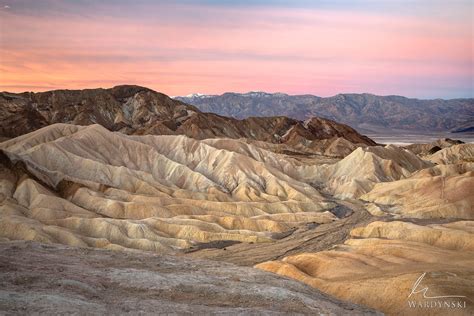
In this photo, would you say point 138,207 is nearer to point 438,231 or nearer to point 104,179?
point 104,179

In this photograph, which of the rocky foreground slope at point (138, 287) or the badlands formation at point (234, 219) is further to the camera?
the badlands formation at point (234, 219)

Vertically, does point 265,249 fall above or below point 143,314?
below

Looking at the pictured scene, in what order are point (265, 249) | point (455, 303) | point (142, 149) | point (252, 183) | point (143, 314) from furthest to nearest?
point (142, 149), point (252, 183), point (265, 249), point (455, 303), point (143, 314)

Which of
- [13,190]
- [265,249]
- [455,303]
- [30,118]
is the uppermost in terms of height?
[30,118]

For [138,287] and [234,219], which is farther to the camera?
[234,219]

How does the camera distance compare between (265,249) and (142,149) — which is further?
(142,149)

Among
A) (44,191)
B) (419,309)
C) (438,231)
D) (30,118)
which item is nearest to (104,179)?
(44,191)

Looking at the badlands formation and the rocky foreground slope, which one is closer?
the rocky foreground slope

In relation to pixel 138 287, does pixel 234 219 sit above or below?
below
